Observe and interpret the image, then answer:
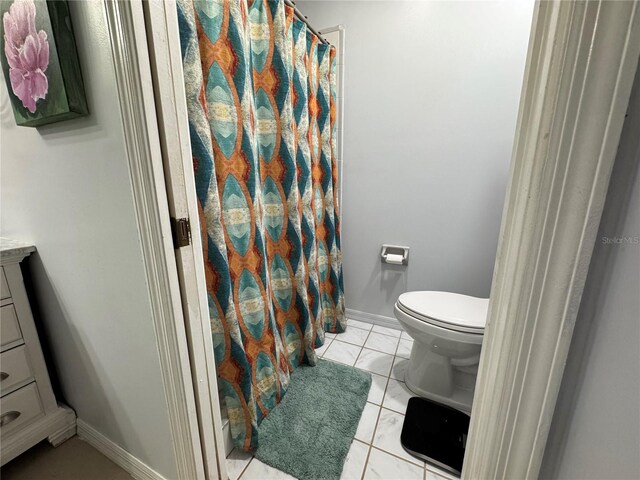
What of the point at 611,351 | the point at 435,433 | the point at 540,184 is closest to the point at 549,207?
the point at 540,184

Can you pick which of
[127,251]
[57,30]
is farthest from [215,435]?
[57,30]

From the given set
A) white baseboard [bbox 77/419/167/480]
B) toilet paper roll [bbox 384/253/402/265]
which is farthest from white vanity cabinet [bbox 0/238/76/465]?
toilet paper roll [bbox 384/253/402/265]

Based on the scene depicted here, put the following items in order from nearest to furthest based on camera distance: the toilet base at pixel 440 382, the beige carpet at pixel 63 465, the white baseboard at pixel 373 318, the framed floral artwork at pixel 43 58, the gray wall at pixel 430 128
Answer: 1. the framed floral artwork at pixel 43 58
2. the beige carpet at pixel 63 465
3. the toilet base at pixel 440 382
4. the gray wall at pixel 430 128
5. the white baseboard at pixel 373 318

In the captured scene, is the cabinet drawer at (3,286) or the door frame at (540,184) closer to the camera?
the door frame at (540,184)

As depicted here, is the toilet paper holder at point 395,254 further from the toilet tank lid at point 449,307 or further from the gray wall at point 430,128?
the toilet tank lid at point 449,307

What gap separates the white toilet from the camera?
3.75 feet

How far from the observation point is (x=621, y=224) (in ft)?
1.13

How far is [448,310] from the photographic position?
4.09 feet

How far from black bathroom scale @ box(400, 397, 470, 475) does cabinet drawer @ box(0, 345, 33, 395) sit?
4.95 feet

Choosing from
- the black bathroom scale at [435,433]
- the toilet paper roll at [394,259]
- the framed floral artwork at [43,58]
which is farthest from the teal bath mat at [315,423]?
the framed floral artwork at [43,58]

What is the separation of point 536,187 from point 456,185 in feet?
4.37

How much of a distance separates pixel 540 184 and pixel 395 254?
4.75ft

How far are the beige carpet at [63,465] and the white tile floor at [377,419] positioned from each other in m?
0.47

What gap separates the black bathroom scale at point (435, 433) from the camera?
1.03 m
